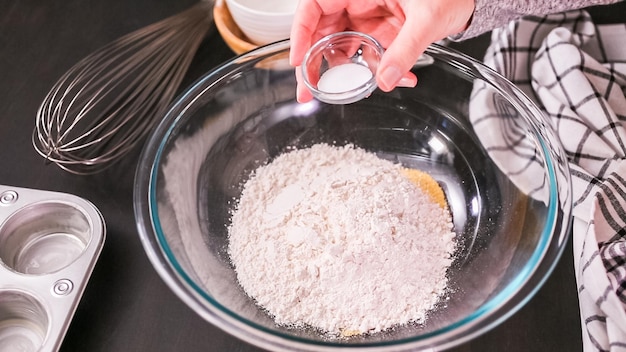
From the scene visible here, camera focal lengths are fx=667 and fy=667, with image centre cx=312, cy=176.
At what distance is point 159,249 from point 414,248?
0.99 ft

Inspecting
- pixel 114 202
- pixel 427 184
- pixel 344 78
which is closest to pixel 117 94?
pixel 114 202

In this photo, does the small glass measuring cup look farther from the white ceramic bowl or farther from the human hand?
the white ceramic bowl

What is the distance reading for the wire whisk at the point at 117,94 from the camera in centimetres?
99

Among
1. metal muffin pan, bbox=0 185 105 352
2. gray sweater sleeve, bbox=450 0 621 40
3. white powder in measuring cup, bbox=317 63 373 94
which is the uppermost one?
gray sweater sleeve, bbox=450 0 621 40

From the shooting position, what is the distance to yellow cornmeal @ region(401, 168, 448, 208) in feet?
2.98

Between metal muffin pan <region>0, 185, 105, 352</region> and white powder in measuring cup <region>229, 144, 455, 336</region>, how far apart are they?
196mm

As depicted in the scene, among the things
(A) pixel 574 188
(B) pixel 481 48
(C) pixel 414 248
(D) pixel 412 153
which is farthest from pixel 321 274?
(B) pixel 481 48

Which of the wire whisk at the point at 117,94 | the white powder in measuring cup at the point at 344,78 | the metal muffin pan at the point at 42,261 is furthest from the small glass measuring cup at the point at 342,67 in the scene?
the metal muffin pan at the point at 42,261

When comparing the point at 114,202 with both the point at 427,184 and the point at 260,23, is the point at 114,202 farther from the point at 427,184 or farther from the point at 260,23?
the point at 427,184

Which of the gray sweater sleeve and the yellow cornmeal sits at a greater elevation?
the gray sweater sleeve

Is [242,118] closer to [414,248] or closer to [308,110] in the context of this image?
[308,110]

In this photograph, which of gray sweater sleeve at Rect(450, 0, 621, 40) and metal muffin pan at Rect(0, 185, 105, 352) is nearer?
metal muffin pan at Rect(0, 185, 105, 352)

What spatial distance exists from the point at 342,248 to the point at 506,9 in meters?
0.43

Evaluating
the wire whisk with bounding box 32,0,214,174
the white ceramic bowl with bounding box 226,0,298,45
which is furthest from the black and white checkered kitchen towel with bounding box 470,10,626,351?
the wire whisk with bounding box 32,0,214,174
